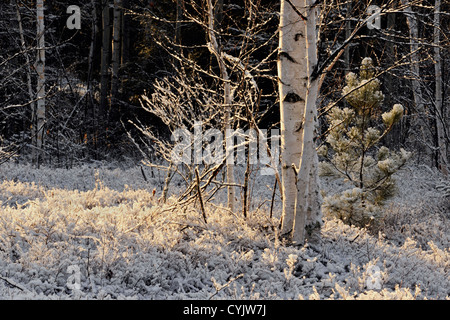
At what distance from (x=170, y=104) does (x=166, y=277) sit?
3.46 metres

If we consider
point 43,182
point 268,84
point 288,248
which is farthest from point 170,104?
point 268,84

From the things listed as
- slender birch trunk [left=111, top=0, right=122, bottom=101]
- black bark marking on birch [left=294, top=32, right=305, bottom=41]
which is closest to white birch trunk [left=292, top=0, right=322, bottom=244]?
black bark marking on birch [left=294, top=32, right=305, bottom=41]

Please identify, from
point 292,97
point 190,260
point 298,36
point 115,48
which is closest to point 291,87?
point 292,97

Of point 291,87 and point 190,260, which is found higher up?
point 291,87

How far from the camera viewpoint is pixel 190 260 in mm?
4434

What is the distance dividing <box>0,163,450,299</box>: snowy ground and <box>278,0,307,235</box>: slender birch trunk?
0.85 m

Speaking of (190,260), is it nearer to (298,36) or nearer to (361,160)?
(298,36)

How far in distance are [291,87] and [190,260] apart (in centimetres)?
223

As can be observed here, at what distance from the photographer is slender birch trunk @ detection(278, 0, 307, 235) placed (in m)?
4.82

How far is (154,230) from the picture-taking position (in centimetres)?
495

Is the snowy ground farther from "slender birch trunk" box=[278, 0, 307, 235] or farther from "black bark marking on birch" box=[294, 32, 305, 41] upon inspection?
"black bark marking on birch" box=[294, 32, 305, 41]

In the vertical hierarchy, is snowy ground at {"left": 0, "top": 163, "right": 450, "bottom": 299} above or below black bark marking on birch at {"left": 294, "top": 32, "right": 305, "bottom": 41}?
below

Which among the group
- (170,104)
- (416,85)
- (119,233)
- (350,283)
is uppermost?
(416,85)
